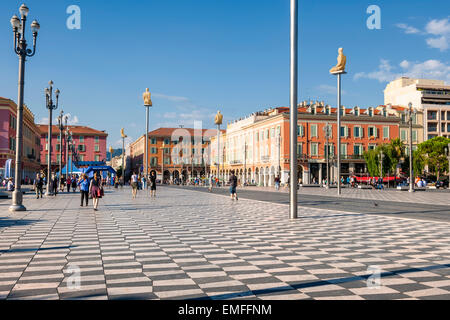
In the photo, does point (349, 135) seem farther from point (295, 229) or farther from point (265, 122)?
point (295, 229)

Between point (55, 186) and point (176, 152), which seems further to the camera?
point (176, 152)

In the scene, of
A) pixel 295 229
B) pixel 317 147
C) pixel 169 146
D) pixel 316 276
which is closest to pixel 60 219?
pixel 295 229

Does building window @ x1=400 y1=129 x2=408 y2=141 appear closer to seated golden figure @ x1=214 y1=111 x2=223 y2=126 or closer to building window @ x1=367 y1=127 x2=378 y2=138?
building window @ x1=367 y1=127 x2=378 y2=138

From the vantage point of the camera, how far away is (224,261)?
7316 millimetres

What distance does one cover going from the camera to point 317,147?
7369 cm

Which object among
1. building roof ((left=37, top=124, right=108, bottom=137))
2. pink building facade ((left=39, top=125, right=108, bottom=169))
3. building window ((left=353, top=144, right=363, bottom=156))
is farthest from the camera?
A: building roof ((left=37, top=124, right=108, bottom=137))

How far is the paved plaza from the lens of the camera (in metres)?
5.29

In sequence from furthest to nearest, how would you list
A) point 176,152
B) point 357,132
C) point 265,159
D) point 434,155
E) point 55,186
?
1. point 176,152
2. point 357,132
3. point 265,159
4. point 434,155
5. point 55,186

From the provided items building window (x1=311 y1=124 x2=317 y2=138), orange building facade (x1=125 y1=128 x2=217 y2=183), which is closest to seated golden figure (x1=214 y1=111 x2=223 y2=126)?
building window (x1=311 y1=124 x2=317 y2=138)

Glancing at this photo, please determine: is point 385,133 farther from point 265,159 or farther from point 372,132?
point 265,159

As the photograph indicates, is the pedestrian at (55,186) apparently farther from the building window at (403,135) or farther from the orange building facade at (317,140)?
the building window at (403,135)

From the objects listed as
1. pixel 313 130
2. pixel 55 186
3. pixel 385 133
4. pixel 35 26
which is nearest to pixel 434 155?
pixel 385 133

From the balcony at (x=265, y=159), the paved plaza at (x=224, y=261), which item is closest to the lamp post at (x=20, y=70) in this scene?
the paved plaza at (x=224, y=261)
